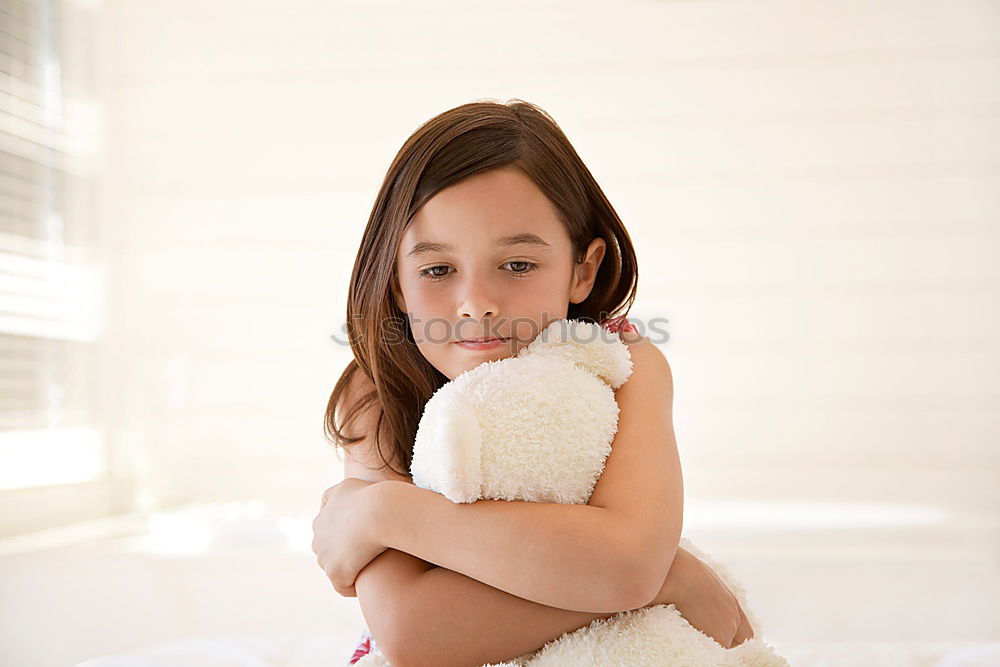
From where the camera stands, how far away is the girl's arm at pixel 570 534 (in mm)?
822

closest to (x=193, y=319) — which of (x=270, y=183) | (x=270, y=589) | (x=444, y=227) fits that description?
(x=270, y=183)

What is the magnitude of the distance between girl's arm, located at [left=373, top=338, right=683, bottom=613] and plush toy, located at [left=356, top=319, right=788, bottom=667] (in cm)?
2

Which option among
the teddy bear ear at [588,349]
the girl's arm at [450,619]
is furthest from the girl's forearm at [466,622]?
the teddy bear ear at [588,349]

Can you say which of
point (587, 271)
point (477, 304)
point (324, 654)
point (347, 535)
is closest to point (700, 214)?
point (587, 271)

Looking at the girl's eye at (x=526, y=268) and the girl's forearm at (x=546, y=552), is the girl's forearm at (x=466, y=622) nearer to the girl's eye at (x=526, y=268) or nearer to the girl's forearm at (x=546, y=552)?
the girl's forearm at (x=546, y=552)

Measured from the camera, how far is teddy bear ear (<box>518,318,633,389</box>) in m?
0.97

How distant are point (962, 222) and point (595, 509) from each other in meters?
3.27

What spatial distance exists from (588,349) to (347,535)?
336mm

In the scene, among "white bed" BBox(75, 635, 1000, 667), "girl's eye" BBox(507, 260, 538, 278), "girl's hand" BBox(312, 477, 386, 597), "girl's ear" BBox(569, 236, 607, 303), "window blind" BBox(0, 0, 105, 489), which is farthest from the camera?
"window blind" BBox(0, 0, 105, 489)

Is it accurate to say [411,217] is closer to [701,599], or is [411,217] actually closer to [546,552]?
[546,552]

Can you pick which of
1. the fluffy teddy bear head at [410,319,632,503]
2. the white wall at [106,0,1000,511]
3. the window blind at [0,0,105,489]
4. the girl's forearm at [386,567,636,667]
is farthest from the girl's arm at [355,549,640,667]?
the white wall at [106,0,1000,511]

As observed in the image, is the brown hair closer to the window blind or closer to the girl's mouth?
the girl's mouth

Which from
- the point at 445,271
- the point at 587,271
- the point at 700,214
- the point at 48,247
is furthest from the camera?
the point at 700,214

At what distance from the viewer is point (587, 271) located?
122 cm
